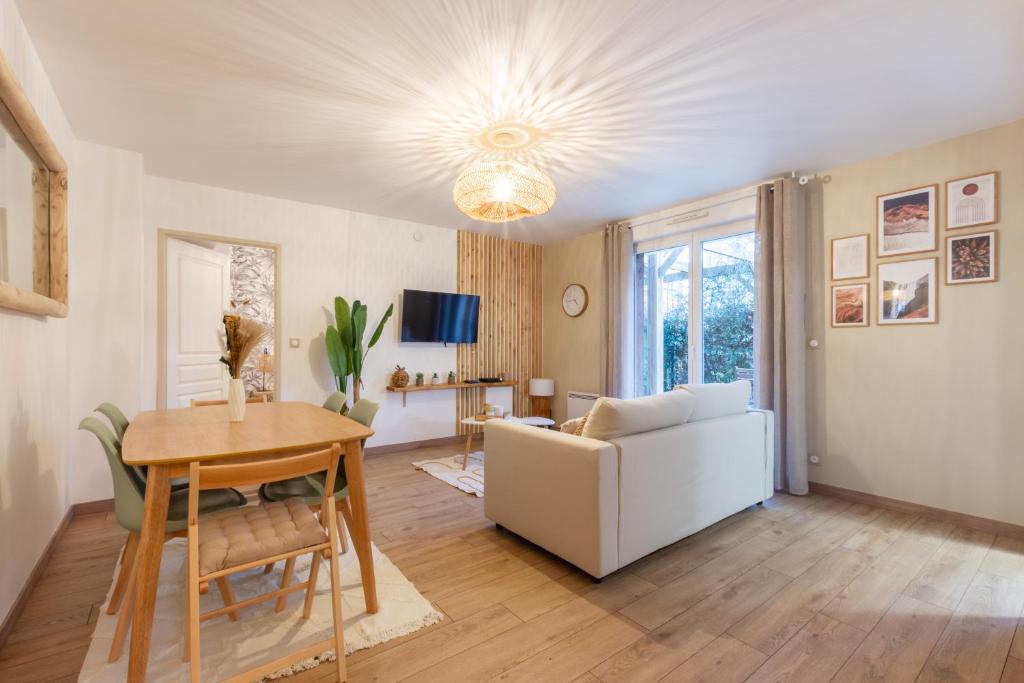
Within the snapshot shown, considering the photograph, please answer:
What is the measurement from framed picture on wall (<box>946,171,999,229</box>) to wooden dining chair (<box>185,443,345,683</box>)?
13.3 feet

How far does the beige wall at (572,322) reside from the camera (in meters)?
5.45

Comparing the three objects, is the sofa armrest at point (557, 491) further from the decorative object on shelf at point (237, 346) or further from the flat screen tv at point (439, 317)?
the flat screen tv at point (439, 317)

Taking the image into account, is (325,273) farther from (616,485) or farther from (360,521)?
(616,485)

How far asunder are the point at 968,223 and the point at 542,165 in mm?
2894

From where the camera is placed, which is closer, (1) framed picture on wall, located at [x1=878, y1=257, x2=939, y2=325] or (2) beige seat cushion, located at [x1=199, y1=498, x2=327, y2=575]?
(2) beige seat cushion, located at [x1=199, y1=498, x2=327, y2=575]

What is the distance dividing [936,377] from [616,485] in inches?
103

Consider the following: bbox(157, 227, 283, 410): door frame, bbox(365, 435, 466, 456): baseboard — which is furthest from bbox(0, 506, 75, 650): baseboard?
bbox(365, 435, 466, 456): baseboard

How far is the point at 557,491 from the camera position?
2297mm

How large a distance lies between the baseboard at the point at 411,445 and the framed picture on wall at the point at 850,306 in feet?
13.1

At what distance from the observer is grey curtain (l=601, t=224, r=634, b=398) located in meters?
4.93

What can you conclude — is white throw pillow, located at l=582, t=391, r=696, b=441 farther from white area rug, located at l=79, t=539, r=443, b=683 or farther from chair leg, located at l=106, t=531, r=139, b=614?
chair leg, located at l=106, t=531, r=139, b=614

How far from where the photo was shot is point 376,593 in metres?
2.02

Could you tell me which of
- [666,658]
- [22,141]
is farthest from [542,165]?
[666,658]

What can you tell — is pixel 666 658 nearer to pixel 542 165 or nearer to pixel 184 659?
pixel 184 659
